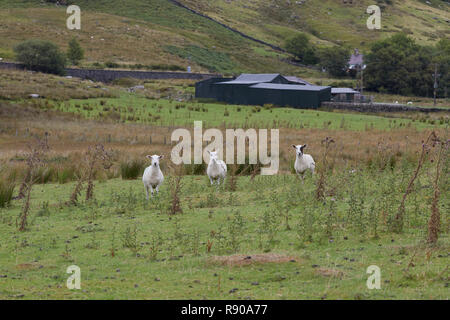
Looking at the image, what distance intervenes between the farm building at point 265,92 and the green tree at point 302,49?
67.0m

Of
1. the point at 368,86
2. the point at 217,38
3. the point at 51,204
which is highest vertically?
the point at 217,38

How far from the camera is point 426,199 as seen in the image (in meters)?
13.3

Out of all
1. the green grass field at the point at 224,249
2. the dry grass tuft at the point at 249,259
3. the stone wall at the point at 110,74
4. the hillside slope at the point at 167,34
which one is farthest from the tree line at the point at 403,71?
the dry grass tuft at the point at 249,259

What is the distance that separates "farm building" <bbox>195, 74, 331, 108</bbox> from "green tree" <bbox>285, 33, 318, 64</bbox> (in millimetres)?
66989

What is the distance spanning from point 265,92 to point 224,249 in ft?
Answer: 197

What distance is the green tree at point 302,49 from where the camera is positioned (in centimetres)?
14750

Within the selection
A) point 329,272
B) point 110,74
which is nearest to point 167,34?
point 110,74

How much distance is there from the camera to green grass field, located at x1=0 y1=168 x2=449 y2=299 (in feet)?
26.3

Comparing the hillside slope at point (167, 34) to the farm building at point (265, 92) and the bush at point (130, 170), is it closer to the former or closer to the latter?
the farm building at point (265, 92)

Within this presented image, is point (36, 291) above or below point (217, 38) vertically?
below

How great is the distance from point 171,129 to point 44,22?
105 meters

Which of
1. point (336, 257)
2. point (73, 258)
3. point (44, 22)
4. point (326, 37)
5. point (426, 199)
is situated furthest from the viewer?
point (326, 37)
